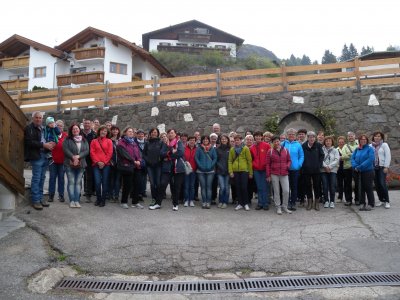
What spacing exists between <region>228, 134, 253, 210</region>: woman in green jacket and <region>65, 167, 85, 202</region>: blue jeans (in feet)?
10.4

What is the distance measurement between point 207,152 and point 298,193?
7.80ft

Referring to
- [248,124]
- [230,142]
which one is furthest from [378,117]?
[230,142]

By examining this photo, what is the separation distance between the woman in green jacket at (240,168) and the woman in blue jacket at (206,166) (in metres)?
0.40

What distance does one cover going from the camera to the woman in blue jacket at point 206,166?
746 cm

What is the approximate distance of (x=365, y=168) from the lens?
7.20m

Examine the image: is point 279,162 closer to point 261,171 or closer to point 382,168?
point 261,171

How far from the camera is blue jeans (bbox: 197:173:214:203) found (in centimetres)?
747

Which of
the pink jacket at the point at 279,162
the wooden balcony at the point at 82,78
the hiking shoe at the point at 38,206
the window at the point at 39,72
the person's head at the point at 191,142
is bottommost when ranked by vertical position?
the hiking shoe at the point at 38,206

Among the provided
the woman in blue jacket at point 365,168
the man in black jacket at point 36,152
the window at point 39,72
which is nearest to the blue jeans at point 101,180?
the man in black jacket at point 36,152

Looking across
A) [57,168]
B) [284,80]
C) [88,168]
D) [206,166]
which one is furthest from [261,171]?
[284,80]

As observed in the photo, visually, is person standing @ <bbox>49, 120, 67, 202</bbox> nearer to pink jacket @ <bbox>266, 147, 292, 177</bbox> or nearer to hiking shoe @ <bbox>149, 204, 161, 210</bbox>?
hiking shoe @ <bbox>149, 204, 161, 210</bbox>

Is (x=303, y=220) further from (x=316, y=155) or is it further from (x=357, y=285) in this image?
(x=357, y=285)

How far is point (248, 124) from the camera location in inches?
503

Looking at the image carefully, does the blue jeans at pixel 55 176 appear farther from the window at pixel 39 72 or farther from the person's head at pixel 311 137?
the window at pixel 39 72
